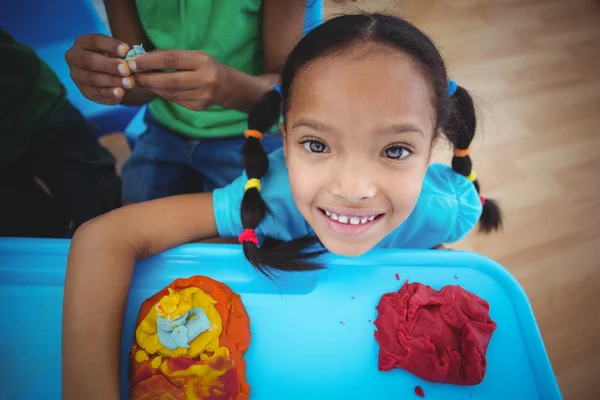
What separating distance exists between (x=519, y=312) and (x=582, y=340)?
597 millimetres

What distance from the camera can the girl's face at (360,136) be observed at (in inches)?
18.7

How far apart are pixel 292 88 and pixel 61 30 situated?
73 centimetres

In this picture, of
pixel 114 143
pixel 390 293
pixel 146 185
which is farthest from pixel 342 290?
pixel 114 143

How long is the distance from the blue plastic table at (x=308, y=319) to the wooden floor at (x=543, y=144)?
0.34m

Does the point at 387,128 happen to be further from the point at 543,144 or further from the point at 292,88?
the point at 543,144

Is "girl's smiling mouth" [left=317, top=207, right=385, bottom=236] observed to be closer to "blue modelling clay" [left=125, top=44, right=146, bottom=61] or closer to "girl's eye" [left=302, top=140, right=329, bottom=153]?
"girl's eye" [left=302, top=140, right=329, bottom=153]

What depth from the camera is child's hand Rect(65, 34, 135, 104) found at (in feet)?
1.69

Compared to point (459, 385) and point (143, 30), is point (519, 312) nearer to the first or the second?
point (459, 385)

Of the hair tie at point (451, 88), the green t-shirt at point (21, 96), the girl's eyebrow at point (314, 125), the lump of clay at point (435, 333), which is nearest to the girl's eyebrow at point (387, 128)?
the girl's eyebrow at point (314, 125)

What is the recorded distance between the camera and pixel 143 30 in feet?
2.45

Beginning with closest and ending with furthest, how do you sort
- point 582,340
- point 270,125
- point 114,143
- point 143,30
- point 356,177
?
1. point 356,177
2. point 270,125
3. point 143,30
4. point 582,340
5. point 114,143

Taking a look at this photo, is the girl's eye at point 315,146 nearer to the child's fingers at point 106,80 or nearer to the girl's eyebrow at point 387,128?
the girl's eyebrow at point 387,128

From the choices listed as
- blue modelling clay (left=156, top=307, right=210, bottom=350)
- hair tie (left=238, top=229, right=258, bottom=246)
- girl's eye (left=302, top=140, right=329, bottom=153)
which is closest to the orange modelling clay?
blue modelling clay (left=156, top=307, right=210, bottom=350)

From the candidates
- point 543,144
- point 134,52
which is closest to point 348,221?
point 134,52
